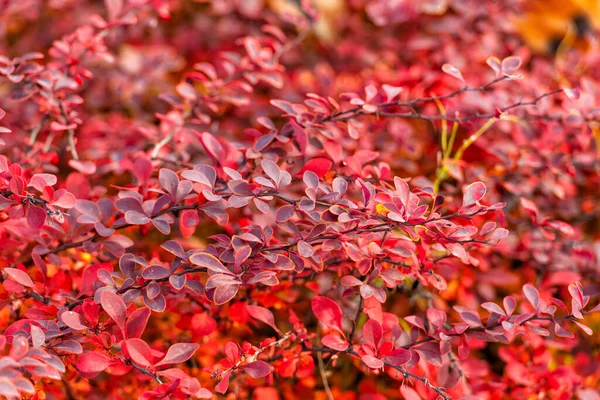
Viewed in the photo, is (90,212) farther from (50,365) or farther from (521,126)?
(521,126)

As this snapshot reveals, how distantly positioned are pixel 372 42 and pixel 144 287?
1.78 meters

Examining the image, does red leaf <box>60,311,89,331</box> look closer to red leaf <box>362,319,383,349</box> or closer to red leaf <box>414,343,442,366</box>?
red leaf <box>362,319,383,349</box>

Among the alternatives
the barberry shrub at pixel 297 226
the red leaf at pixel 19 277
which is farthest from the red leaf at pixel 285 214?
the red leaf at pixel 19 277

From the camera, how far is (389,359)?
105 centimetres

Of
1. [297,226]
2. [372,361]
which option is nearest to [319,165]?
[297,226]

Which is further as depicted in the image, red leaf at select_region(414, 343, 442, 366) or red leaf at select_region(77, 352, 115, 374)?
red leaf at select_region(414, 343, 442, 366)

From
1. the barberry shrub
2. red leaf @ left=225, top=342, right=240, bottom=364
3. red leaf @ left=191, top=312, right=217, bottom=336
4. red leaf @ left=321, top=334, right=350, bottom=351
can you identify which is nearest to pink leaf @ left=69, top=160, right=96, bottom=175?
the barberry shrub

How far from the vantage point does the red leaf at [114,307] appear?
0.94 m

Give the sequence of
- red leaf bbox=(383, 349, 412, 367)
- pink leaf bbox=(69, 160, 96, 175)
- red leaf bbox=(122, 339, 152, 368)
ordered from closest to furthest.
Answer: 1. red leaf bbox=(122, 339, 152, 368)
2. red leaf bbox=(383, 349, 412, 367)
3. pink leaf bbox=(69, 160, 96, 175)

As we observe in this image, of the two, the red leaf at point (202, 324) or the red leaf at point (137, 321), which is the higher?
the red leaf at point (137, 321)

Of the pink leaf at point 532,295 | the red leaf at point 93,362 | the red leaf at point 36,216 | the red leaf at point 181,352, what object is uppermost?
the red leaf at point 36,216

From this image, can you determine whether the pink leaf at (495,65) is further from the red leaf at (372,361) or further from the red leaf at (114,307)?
the red leaf at (114,307)

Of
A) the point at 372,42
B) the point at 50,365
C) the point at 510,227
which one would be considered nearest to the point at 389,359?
the point at 50,365

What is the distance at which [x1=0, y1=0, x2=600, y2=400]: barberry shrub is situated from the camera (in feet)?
3.33
